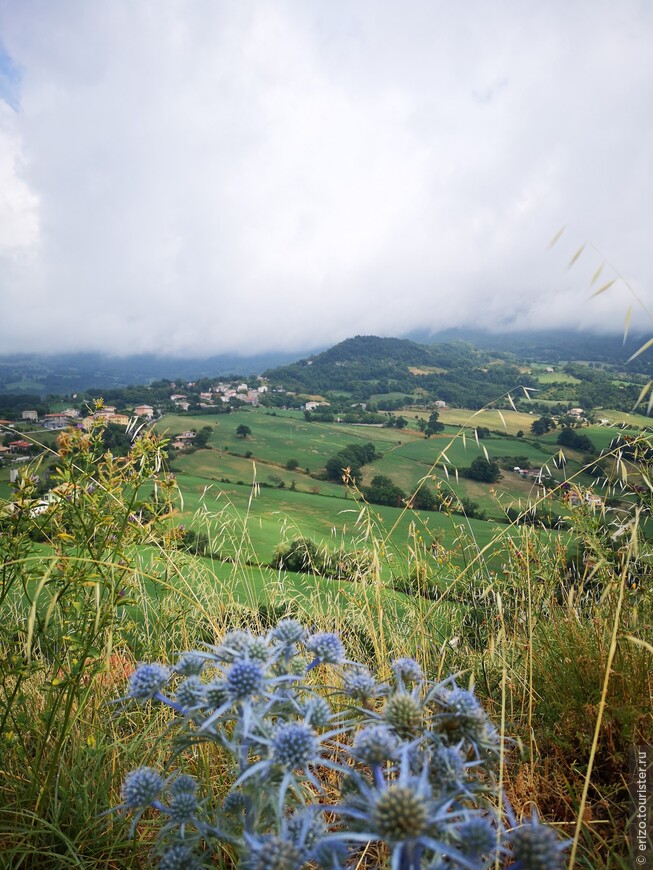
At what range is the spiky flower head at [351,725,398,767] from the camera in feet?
3.45

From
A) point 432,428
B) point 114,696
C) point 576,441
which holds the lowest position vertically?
point 432,428

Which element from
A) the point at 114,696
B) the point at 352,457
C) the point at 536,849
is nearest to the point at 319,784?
the point at 536,849

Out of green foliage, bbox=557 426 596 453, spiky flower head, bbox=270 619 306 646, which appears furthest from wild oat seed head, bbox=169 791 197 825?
green foliage, bbox=557 426 596 453

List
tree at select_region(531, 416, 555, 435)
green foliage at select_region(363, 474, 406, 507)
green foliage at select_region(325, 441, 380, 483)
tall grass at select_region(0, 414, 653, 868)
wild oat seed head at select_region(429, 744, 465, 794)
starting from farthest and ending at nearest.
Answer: green foliage at select_region(325, 441, 380, 483) < tree at select_region(531, 416, 555, 435) < green foliage at select_region(363, 474, 406, 507) < tall grass at select_region(0, 414, 653, 868) < wild oat seed head at select_region(429, 744, 465, 794)

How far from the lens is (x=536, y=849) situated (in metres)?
0.88

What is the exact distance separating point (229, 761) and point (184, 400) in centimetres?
2262

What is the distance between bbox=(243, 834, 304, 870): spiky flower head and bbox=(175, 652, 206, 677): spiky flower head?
521mm

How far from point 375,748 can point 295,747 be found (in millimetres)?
207

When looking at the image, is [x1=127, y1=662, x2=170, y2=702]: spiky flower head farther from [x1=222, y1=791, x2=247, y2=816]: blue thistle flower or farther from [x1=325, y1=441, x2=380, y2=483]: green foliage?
Answer: [x1=325, y1=441, x2=380, y2=483]: green foliage

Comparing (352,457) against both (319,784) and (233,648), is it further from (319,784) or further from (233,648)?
(319,784)

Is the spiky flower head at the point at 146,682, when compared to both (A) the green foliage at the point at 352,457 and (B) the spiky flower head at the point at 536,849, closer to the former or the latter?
(B) the spiky flower head at the point at 536,849

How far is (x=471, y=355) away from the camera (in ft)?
189

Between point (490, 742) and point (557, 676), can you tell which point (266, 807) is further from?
point (557, 676)

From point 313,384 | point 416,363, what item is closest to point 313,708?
point 313,384
